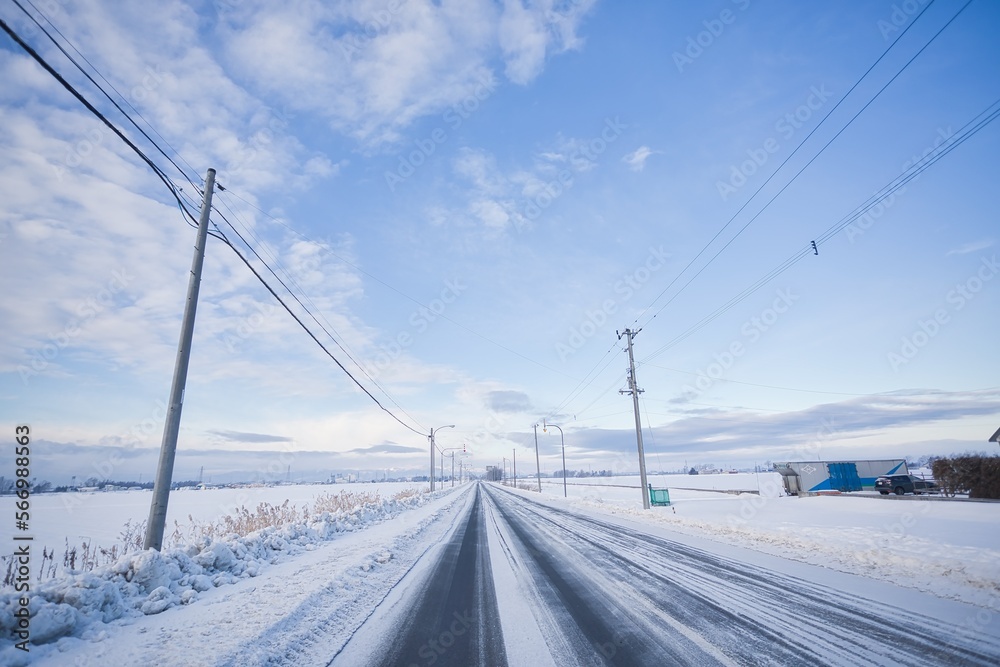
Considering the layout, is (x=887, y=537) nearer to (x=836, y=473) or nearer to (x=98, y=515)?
(x=836, y=473)

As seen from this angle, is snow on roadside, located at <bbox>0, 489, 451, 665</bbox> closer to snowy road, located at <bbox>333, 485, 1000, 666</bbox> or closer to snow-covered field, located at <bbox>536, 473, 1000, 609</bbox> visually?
snowy road, located at <bbox>333, 485, 1000, 666</bbox>

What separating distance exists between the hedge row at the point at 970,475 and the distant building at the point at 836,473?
33.8ft

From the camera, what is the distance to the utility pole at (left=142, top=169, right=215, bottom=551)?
23.8 feet

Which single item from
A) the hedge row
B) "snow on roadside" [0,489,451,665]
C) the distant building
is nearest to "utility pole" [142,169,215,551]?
"snow on roadside" [0,489,451,665]

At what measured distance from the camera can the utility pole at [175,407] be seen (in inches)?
286

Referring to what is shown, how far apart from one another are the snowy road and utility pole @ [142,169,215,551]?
4497 mm

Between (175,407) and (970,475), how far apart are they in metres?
37.5

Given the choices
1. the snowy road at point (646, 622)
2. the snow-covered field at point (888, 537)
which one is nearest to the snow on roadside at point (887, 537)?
the snow-covered field at point (888, 537)

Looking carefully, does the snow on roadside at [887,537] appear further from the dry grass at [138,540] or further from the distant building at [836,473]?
the dry grass at [138,540]

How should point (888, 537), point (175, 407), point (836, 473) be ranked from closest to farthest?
point (175, 407)
point (888, 537)
point (836, 473)

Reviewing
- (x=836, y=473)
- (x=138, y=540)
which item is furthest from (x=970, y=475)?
(x=138, y=540)

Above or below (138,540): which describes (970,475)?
below

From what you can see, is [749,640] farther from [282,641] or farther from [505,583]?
[282,641]

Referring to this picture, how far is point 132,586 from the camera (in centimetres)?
610
